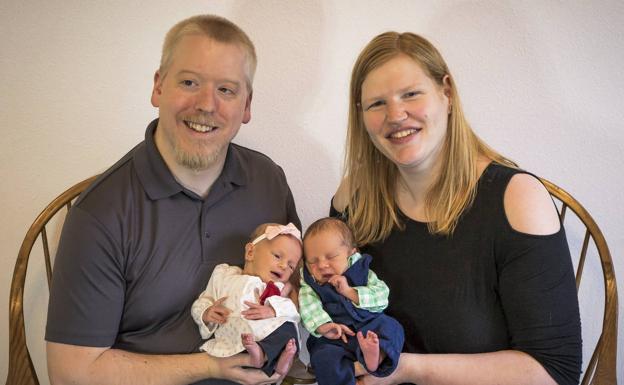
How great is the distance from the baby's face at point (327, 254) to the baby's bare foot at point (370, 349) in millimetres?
207

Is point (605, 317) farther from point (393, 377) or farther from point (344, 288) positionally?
point (344, 288)

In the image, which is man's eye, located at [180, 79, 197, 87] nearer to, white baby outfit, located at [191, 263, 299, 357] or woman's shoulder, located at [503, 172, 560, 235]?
white baby outfit, located at [191, 263, 299, 357]

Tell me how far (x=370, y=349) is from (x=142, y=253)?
688 millimetres

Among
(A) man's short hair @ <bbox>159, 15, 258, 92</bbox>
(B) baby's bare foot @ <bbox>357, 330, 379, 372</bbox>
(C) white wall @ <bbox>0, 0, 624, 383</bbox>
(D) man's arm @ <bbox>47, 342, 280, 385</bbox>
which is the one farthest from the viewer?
(C) white wall @ <bbox>0, 0, 624, 383</bbox>

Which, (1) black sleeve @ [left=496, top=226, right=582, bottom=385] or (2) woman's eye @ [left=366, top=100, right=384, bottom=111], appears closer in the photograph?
(1) black sleeve @ [left=496, top=226, right=582, bottom=385]

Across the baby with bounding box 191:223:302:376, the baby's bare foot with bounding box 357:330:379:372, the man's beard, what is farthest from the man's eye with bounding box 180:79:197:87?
the baby's bare foot with bounding box 357:330:379:372

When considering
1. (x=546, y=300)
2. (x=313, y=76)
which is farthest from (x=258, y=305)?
(x=313, y=76)

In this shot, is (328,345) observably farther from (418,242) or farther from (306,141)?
(306,141)

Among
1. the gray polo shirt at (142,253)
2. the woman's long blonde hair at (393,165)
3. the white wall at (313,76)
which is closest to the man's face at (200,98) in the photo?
the gray polo shirt at (142,253)

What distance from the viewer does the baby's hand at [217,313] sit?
1.48m

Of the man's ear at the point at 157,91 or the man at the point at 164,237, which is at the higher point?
the man's ear at the point at 157,91

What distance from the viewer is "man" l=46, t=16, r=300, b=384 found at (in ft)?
4.98

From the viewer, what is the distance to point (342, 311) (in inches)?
58.9

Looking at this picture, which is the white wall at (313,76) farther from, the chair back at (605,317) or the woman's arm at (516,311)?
the woman's arm at (516,311)
